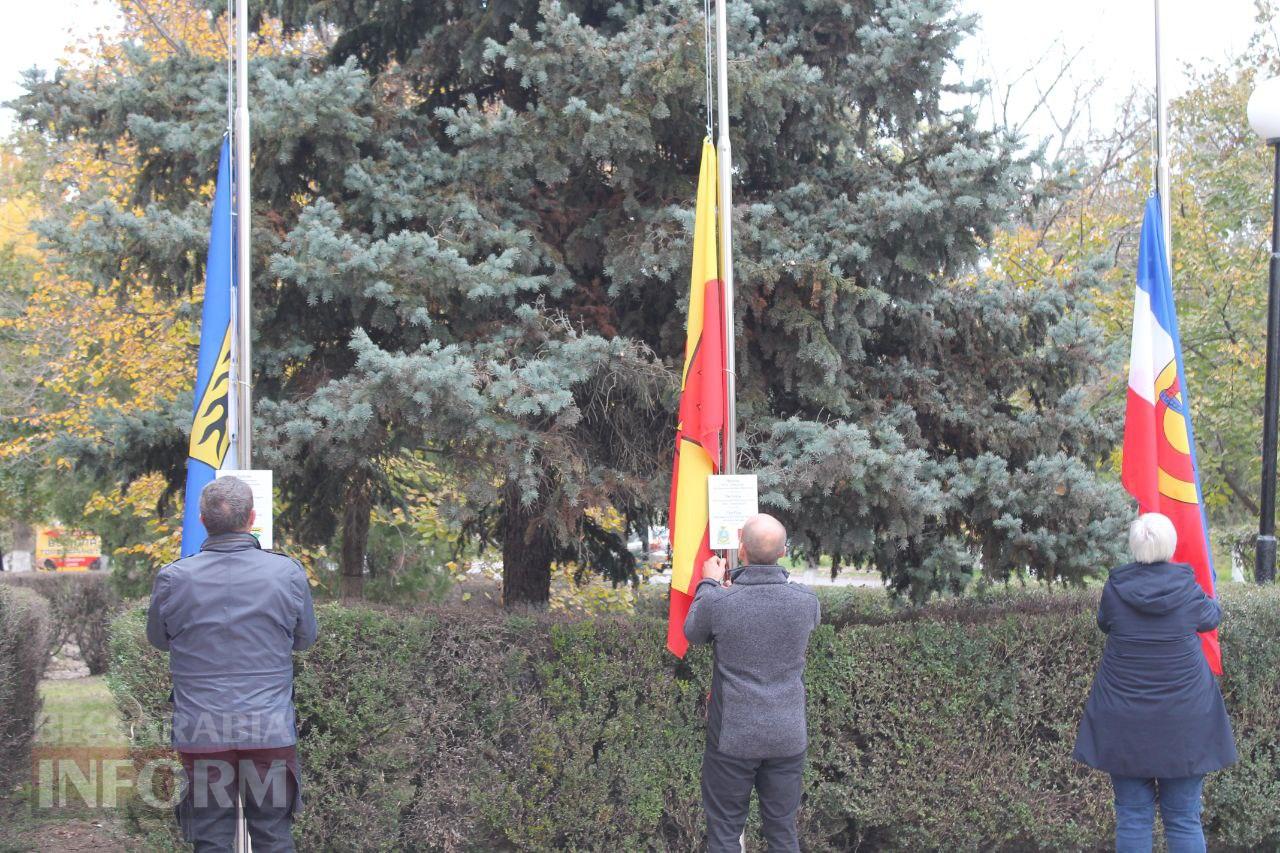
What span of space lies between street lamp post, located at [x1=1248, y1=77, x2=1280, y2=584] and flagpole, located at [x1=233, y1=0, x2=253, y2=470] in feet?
22.9

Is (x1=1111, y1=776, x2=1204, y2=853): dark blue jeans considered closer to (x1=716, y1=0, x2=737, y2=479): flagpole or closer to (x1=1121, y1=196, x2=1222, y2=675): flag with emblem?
(x1=1121, y1=196, x2=1222, y2=675): flag with emblem

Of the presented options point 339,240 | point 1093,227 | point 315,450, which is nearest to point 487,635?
point 315,450

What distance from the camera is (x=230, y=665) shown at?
4.40 metres

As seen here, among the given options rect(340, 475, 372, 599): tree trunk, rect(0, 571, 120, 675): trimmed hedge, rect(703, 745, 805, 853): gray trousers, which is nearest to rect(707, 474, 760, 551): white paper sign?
rect(703, 745, 805, 853): gray trousers

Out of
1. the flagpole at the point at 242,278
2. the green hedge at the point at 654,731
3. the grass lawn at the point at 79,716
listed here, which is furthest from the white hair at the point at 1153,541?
the grass lawn at the point at 79,716

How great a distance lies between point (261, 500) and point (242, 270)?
1184 mm

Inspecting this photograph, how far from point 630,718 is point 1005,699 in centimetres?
221

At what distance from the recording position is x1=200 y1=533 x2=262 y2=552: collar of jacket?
4492 mm

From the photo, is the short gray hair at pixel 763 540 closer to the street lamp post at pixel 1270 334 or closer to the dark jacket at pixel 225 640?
the dark jacket at pixel 225 640

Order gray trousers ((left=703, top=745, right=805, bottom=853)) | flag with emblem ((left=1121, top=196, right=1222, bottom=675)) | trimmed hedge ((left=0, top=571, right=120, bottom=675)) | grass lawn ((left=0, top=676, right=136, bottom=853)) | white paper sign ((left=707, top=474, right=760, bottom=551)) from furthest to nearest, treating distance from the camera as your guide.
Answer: trimmed hedge ((left=0, top=571, right=120, bottom=675))
grass lawn ((left=0, top=676, right=136, bottom=853))
flag with emblem ((left=1121, top=196, right=1222, bottom=675))
white paper sign ((left=707, top=474, right=760, bottom=551))
gray trousers ((left=703, top=745, right=805, bottom=853))

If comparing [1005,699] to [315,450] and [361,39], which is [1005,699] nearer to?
[315,450]

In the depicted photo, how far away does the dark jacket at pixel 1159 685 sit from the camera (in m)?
5.20

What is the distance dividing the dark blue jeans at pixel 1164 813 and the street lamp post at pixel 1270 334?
3.78 meters

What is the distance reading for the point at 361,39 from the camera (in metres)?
8.20
